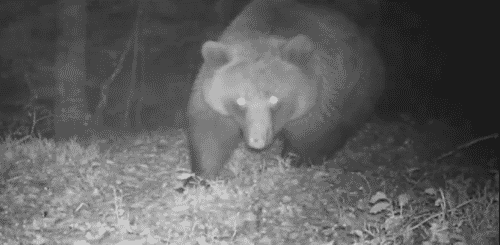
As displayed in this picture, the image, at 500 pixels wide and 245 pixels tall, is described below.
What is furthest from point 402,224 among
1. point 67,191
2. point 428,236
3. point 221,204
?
point 67,191

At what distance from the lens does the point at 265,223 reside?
15.2 ft

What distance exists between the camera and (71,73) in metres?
7.18

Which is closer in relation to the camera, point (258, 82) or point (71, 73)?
point (258, 82)

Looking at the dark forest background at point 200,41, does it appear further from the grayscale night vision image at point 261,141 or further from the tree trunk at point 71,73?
the tree trunk at point 71,73

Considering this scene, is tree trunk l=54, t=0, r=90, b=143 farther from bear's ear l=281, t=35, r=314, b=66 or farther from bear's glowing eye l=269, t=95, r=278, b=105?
bear's glowing eye l=269, t=95, r=278, b=105

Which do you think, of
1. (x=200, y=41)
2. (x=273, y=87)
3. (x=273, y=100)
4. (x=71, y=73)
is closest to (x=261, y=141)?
(x=273, y=100)

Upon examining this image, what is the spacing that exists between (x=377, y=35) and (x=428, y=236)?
6.62m

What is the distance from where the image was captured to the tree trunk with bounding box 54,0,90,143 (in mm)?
6996

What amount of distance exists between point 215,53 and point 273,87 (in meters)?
0.67

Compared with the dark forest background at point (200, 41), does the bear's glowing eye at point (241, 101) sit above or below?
below

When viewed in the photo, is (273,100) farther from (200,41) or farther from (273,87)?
(200,41)

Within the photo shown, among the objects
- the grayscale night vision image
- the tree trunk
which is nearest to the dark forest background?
the grayscale night vision image

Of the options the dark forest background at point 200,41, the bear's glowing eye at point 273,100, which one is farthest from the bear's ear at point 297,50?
the dark forest background at point 200,41

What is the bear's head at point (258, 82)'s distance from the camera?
499cm
